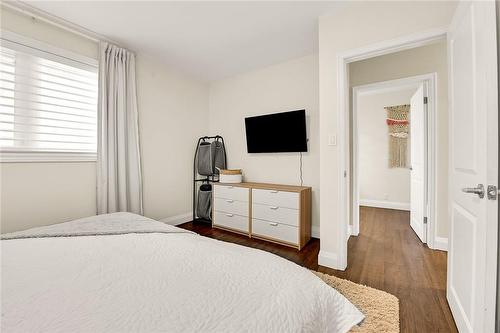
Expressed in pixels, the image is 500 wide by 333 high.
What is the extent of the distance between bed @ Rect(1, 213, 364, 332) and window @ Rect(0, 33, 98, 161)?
1336 millimetres

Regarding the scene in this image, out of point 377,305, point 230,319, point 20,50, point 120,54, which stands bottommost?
point 377,305

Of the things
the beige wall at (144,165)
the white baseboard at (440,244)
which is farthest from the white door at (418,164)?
the beige wall at (144,165)

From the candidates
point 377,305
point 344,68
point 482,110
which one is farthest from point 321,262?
point 344,68

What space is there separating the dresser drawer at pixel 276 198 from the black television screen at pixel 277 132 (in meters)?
0.67

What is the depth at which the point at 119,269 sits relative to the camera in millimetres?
898

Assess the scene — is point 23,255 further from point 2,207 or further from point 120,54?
point 120,54

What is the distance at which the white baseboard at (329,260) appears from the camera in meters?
2.13

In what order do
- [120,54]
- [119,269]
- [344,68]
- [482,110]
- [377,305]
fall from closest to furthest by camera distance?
[119,269], [482,110], [377,305], [344,68], [120,54]

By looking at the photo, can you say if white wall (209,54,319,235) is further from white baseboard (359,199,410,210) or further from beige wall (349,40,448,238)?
white baseboard (359,199,410,210)

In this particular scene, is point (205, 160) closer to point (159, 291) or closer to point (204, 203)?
point (204, 203)

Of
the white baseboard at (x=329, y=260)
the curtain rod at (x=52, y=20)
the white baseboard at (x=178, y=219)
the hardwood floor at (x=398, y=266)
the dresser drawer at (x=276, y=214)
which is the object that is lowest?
the hardwood floor at (x=398, y=266)

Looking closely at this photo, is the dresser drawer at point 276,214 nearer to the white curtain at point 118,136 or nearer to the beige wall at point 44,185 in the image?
the white curtain at point 118,136

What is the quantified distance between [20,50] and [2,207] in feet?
4.54

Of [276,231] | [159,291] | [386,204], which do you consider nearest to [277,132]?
[276,231]
